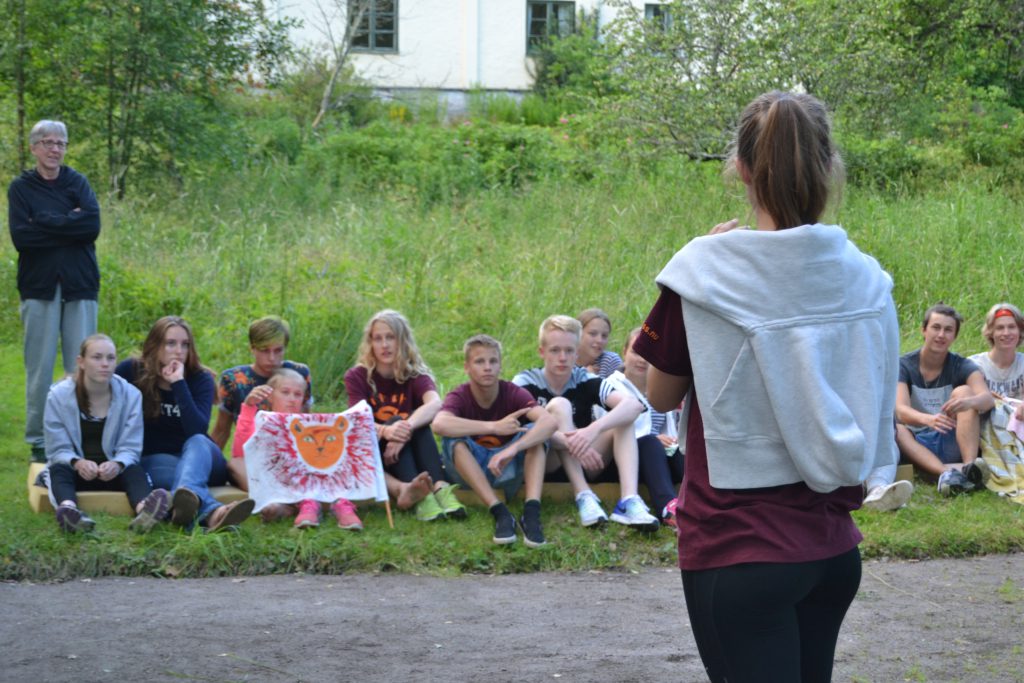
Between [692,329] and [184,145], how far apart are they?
13342 millimetres

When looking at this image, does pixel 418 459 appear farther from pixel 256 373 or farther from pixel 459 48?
pixel 459 48

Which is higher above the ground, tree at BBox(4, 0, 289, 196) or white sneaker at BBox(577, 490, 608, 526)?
tree at BBox(4, 0, 289, 196)

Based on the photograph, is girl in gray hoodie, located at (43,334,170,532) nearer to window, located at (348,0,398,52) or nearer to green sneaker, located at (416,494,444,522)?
green sneaker, located at (416,494,444,522)

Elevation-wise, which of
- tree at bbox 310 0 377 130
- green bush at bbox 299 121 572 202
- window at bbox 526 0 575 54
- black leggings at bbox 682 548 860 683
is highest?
window at bbox 526 0 575 54

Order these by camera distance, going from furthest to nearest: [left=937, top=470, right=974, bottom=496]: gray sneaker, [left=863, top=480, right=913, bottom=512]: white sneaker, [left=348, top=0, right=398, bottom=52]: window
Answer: [left=348, top=0, right=398, bottom=52]: window < [left=937, top=470, right=974, bottom=496]: gray sneaker < [left=863, top=480, right=913, bottom=512]: white sneaker

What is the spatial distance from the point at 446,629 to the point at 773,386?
3.52m

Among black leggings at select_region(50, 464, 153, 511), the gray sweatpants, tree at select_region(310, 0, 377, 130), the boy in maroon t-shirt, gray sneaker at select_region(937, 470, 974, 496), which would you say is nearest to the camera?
black leggings at select_region(50, 464, 153, 511)

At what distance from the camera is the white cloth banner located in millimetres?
7207

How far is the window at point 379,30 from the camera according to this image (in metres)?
28.1

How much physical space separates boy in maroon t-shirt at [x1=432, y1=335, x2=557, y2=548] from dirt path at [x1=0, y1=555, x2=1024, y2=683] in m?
0.99

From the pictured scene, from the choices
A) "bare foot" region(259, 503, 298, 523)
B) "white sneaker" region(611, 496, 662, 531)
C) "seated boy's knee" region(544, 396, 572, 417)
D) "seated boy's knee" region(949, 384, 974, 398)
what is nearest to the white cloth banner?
"bare foot" region(259, 503, 298, 523)

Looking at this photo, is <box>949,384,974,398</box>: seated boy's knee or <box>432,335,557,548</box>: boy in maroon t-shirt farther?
<box>949,384,974,398</box>: seated boy's knee

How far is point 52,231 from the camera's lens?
8211 mm

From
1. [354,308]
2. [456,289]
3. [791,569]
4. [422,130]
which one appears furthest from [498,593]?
[422,130]
